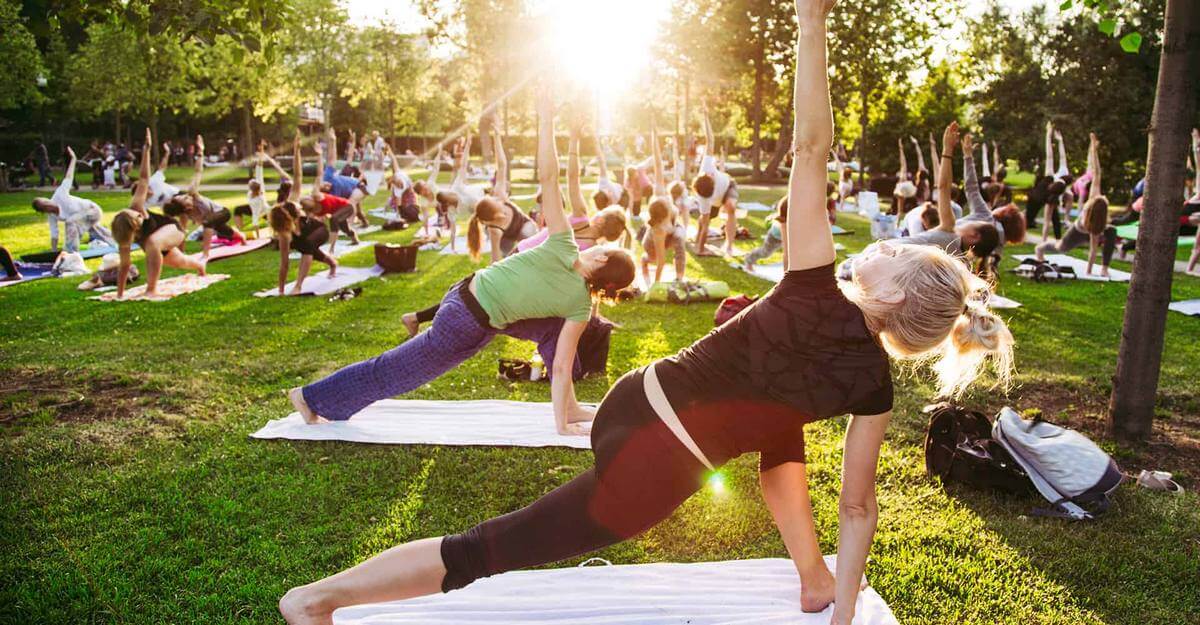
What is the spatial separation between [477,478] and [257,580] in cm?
142

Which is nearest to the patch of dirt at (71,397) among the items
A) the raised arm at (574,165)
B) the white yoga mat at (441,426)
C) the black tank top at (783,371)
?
the white yoga mat at (441,426)

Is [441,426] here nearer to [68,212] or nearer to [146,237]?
[146,237]

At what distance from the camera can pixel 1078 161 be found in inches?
990

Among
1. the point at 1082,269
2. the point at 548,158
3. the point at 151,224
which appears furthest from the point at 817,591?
the point at 1082,269

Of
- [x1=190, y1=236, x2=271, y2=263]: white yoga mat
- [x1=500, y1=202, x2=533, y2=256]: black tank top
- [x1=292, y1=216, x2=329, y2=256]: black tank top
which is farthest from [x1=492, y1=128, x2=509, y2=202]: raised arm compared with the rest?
[x1=190, y1=236, x2=271, y2=263]: white yoga mat

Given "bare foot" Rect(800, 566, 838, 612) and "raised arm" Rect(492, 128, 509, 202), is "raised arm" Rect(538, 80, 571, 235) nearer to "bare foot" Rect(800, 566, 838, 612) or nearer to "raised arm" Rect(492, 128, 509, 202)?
"bare foot" Rect(800, 566, 838, 612)

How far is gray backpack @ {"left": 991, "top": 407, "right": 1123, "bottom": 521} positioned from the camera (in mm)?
4129

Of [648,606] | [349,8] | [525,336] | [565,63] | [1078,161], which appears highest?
[349,8]

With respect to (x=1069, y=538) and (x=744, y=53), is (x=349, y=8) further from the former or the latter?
(x=1069, y=538)

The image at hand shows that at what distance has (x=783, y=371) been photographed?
7.38ft

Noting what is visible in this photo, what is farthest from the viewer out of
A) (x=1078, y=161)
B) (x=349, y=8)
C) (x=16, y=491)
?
(x=349, y=8)

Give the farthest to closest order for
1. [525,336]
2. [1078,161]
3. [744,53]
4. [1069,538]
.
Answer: [744,53], [1078,161], [525,336], [1069,538]

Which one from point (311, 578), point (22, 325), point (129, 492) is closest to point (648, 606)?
point (311, 578)

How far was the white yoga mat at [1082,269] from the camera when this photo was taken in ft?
38.6
